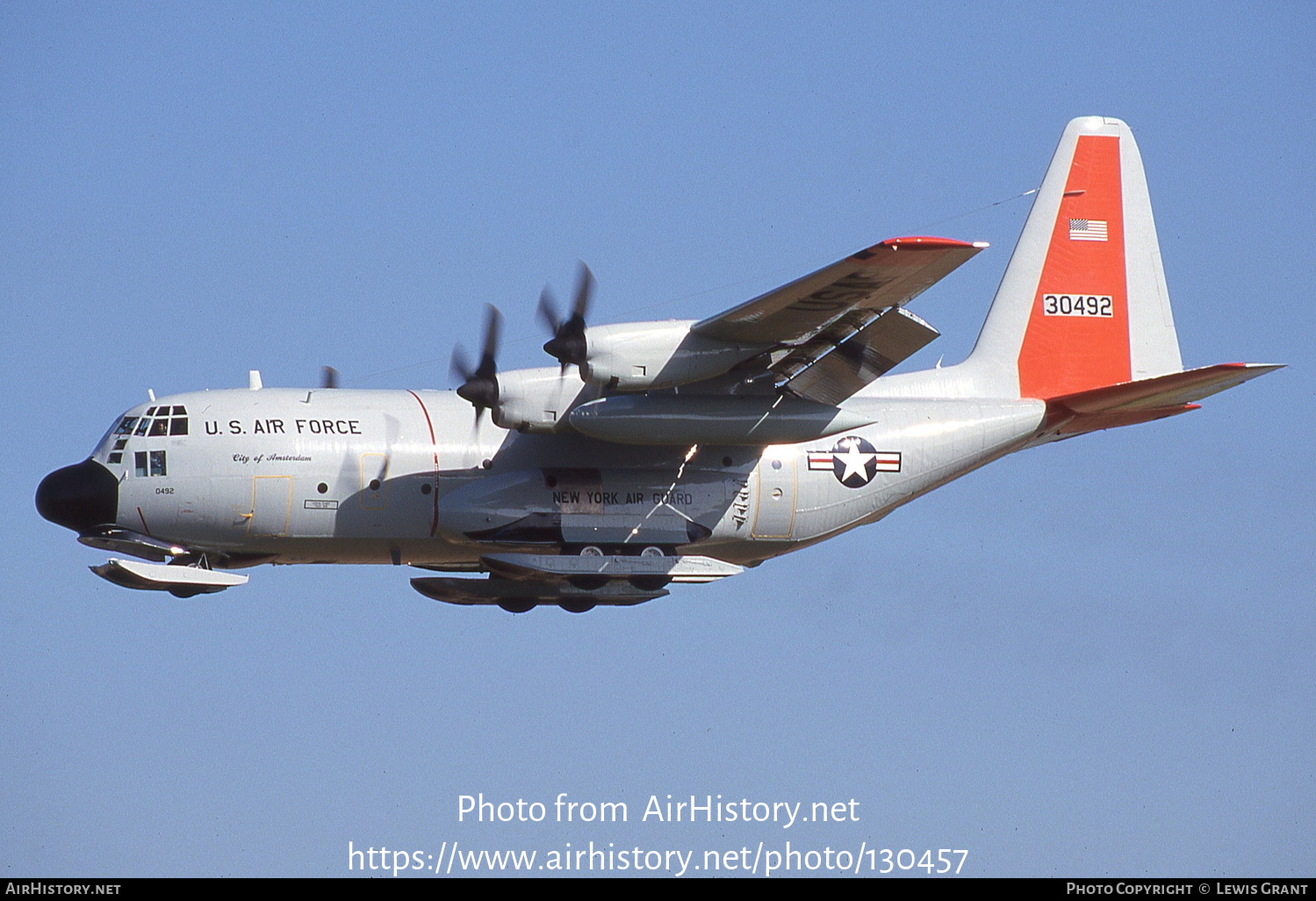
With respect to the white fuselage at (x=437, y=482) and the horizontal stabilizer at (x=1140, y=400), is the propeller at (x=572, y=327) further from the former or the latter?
the horizontal stabilizer at (x=1140, y=400)

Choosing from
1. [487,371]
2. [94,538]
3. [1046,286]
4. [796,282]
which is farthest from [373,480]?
[1046,286]

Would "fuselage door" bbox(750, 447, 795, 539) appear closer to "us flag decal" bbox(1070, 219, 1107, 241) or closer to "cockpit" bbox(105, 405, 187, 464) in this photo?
"us flag decal" bbox(1070, 219, 1107, 241)

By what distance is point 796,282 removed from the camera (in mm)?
17344

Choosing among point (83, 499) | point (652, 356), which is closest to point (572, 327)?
point (652, 356)

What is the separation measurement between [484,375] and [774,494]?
149 inches

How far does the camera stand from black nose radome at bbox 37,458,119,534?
63.5ft

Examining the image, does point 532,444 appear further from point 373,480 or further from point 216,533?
point 216,533

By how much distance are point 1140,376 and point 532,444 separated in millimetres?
8264

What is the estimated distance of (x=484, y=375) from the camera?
19328 millimetres

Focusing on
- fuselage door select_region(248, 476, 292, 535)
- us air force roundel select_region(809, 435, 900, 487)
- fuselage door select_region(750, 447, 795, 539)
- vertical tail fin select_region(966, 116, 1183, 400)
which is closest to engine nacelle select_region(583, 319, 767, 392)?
fuselage door select_region(750, 447, 795, 539)

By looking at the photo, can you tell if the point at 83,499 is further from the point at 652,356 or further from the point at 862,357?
the point at 862,357

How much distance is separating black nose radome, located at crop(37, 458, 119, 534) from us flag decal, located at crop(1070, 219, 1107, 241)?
498 inches

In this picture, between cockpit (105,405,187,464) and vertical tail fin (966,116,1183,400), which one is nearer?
cockpit (105,405,187,464)
